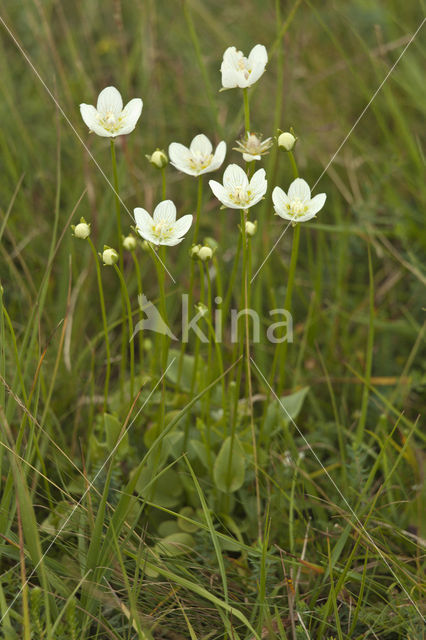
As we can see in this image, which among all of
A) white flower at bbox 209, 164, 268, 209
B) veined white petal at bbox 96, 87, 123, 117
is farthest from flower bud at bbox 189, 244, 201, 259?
veined white petal at bbox 96, 87, 123, 117

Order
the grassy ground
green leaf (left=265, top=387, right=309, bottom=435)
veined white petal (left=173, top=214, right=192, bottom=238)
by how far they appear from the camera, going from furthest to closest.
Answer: green leaf (left=265, top=387, right=309, bottom=435) < veined white petal (left=173, top=214, right=192, bottom=238) < the grassy ground

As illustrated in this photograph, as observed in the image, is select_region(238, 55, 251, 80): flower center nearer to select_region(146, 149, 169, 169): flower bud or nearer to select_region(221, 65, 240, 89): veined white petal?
select_region(221, 65, 240, 89): veined white petal

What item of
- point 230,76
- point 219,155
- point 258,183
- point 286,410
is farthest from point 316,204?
point 286,410

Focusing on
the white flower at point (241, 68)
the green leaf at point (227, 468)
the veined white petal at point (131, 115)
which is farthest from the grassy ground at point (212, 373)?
the white flower at point (241, 68)

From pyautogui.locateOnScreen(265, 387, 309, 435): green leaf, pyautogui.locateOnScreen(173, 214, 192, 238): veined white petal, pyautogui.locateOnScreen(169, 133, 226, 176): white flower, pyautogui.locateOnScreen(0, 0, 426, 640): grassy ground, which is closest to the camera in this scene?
pyautogui.locateOnScreen(0, 0, 426, 640): grassy ground

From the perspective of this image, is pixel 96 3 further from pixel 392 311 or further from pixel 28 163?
pixel 392 311

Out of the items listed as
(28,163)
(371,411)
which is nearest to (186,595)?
(371,411)

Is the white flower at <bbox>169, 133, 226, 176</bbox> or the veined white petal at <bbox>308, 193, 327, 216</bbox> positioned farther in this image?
the white flower at <bbox>169, 133, 226, 176</bbox>
